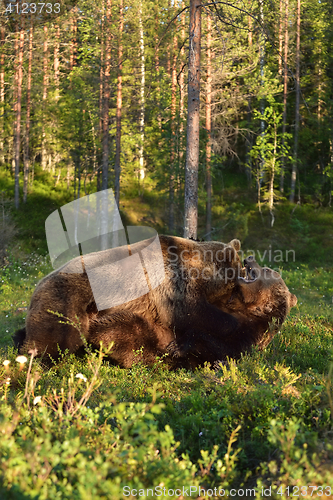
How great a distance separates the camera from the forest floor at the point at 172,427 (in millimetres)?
2170

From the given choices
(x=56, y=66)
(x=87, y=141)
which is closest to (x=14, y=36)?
(x=56, y=66)

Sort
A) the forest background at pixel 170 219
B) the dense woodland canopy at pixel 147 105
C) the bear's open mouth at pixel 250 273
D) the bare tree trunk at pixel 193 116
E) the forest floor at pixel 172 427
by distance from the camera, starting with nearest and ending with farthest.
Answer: the forest floor at pixel 172 427 < the forest background at pixel 170 219 < the bear's open mouth at pixel 250 273 < the bare tree trunk at pixel 193 116 < the dense woodland canopy at pixel 147 105

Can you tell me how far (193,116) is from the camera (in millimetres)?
8570

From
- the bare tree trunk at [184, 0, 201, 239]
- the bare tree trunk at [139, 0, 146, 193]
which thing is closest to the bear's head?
the bare tree trunk at [184, 0, 201, 239]

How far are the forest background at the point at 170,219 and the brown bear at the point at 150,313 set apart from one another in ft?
0.85

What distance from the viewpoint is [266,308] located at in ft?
17.3

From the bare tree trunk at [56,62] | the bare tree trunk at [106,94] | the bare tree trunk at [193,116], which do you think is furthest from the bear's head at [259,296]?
the bare tree trunk at [56,62]

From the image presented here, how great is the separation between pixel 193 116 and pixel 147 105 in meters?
18.4

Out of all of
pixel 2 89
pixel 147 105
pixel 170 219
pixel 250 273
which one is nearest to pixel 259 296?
pixel 250 273

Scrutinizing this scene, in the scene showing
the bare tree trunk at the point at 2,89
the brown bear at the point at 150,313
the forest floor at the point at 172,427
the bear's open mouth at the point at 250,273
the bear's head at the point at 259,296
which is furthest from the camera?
the bare tree trunk at the point at 2,89

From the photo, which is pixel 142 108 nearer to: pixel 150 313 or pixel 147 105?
pixel 147 105

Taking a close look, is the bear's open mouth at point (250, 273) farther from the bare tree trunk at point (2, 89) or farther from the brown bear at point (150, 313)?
the bare tree trunk at point (2, 89)

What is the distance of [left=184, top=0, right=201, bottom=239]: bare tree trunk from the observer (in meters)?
8.45

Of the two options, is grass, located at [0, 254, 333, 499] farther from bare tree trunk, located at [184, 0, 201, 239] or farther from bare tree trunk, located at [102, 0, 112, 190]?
bare tree trunk, located at [102, 0, 112, 190]
